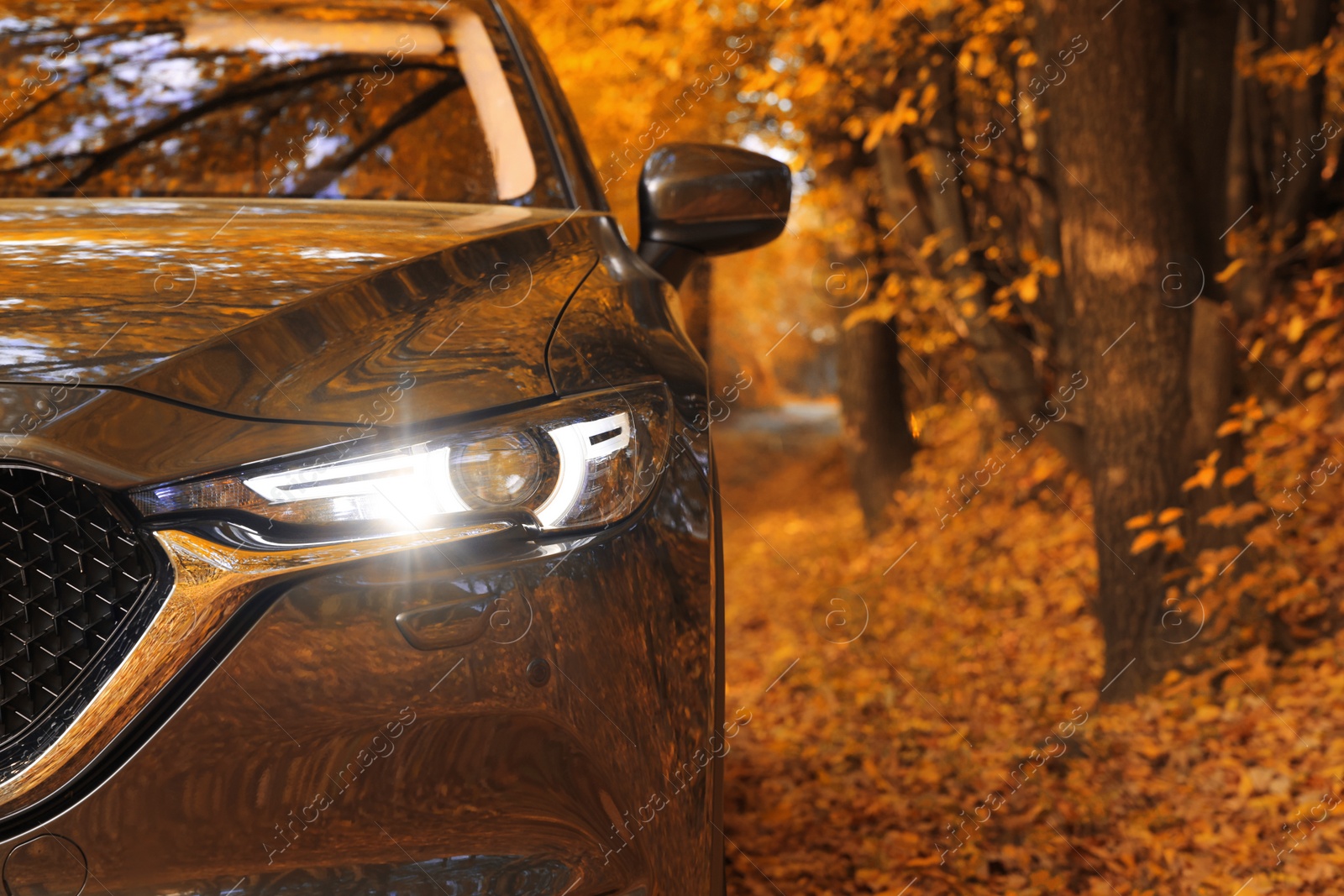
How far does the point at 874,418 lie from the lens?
941cm

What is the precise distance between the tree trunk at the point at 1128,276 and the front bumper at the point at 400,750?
343 cm

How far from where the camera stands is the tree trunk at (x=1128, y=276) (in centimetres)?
410

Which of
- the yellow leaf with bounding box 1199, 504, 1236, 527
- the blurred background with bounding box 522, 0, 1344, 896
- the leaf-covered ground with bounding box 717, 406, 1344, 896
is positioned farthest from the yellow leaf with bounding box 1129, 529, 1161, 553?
the leaf-covered ground with bounding box 717, 406, 1344, 896

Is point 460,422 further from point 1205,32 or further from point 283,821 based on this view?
point 1205,32

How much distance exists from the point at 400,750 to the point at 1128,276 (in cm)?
372

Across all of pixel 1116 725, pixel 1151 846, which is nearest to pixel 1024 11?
pixel 1116 725

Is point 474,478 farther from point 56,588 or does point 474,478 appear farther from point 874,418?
point 874,418

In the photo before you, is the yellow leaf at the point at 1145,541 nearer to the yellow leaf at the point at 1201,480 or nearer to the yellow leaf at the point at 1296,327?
the yellow leaf at the point at 1201,480

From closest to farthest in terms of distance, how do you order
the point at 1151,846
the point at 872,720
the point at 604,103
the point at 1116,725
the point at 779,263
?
the point at 1151,846, the point at 1116,725, the point at 872,720, the point at 604,103, the point at 779,263

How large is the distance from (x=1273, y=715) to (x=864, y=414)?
19.0 feet

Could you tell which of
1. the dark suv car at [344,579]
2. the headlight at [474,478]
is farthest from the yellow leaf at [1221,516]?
the headlight at [474,478]

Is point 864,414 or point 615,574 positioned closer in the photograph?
point 615,574

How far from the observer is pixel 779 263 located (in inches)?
673


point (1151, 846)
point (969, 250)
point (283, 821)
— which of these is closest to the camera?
point (283, 821)
